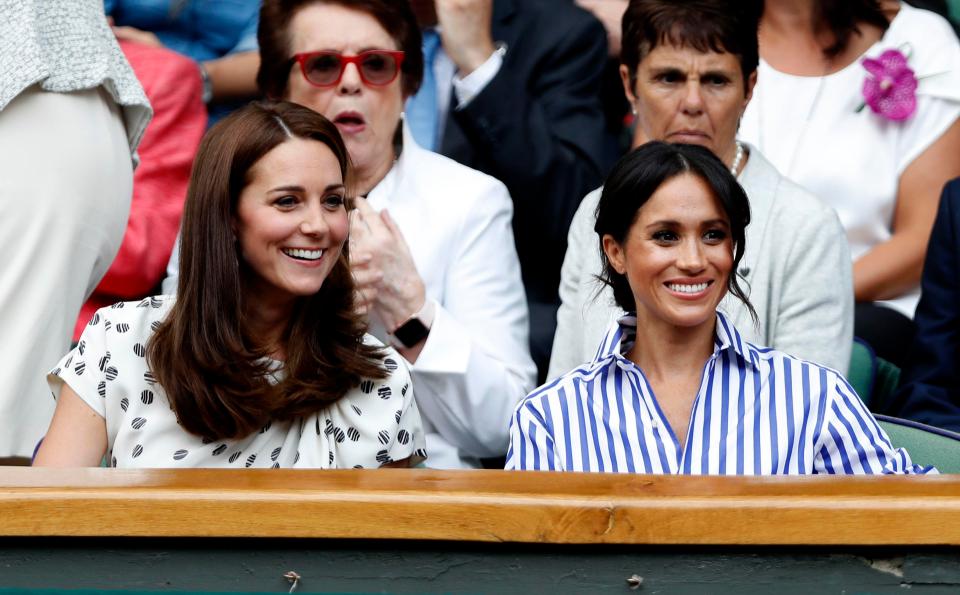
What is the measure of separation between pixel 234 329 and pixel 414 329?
51 centimetres

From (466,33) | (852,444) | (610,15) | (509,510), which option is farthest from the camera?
(610,15)

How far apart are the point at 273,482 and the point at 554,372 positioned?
4.01 feet

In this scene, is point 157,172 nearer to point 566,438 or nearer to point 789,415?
point 566,438

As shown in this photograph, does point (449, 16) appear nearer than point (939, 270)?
No

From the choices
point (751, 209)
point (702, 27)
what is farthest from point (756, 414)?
point (702, 27)

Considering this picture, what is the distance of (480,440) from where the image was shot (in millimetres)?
2752

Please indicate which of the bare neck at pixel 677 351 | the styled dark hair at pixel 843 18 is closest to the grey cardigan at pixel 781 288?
the bare neck at pixel 677 351

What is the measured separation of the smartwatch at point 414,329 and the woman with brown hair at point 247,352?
318mm

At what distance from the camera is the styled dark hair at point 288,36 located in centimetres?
307

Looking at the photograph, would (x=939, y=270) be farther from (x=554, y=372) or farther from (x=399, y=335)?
(x=399, y=335)

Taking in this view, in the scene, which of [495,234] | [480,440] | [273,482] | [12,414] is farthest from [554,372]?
[273,482]

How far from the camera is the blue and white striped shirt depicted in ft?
6.82

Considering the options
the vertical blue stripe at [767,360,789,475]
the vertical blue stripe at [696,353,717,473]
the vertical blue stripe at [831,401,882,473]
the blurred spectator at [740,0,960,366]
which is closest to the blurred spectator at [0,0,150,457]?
the vertical blue stripe at [696,353,717,473]

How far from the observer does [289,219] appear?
7.52ft
